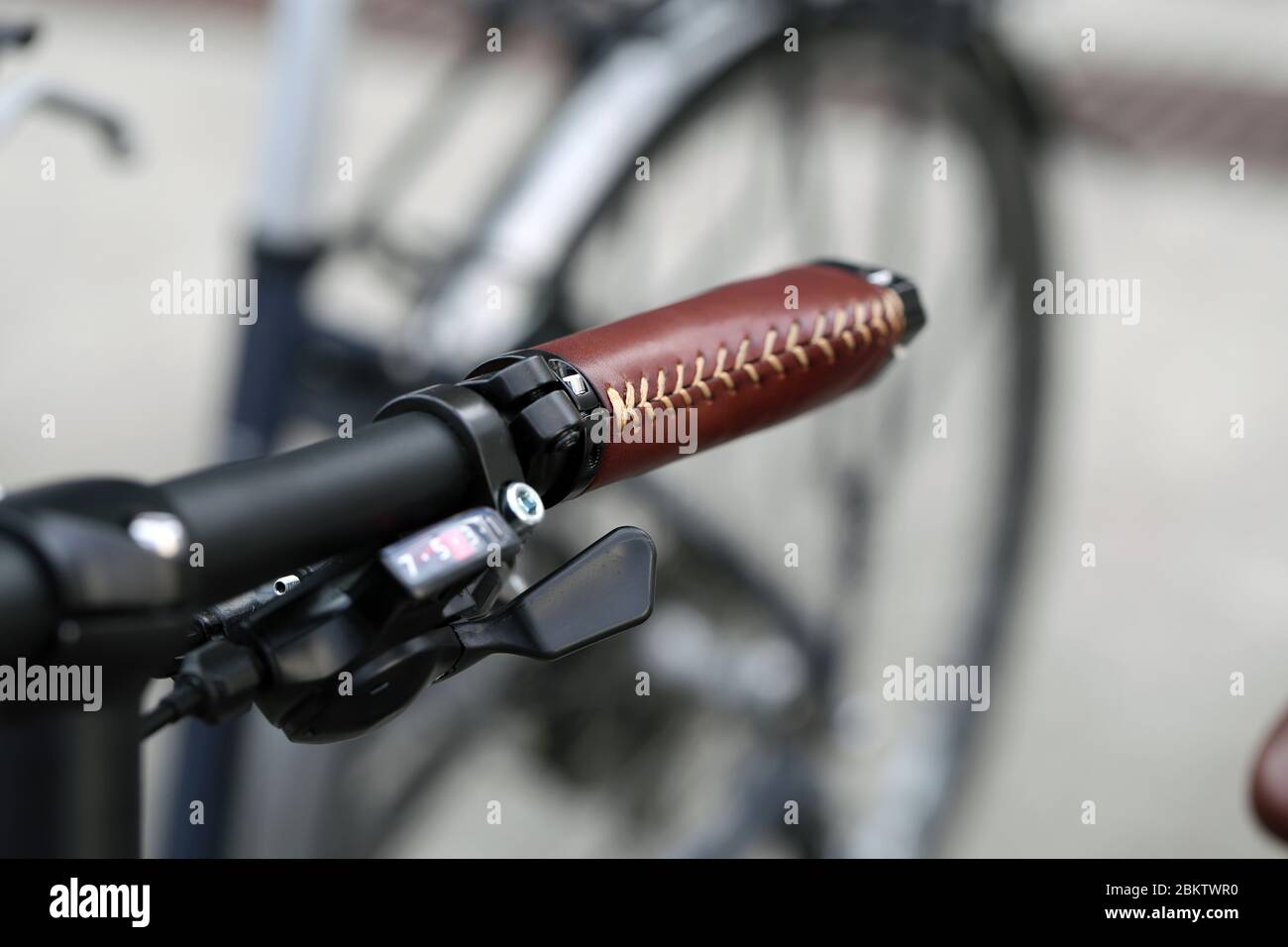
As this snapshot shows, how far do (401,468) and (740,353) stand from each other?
0.39ft

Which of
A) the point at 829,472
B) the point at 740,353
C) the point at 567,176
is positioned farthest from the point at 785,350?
the point at 829,472

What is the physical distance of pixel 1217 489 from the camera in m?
2.48

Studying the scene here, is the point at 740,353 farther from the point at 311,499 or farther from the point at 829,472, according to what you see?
the point at 829,472

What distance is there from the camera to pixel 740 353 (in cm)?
43

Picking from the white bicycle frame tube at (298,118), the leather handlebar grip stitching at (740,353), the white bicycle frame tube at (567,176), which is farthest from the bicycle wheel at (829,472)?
the leather handlebar grip stitching at (740,353)

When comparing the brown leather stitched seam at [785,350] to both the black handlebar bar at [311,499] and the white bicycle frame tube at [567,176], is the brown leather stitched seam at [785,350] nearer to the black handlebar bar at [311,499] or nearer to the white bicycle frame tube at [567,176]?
the black handlebar bar at [311,499]

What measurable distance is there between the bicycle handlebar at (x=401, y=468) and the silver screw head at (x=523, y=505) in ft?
0.03

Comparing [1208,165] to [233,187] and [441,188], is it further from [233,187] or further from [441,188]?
[233,187]

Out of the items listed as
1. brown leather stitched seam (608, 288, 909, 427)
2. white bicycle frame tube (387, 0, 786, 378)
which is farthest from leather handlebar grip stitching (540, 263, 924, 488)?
white bicycle frame tube (387, 0, 786, 378)

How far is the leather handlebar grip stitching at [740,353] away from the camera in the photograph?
0.41 metres
